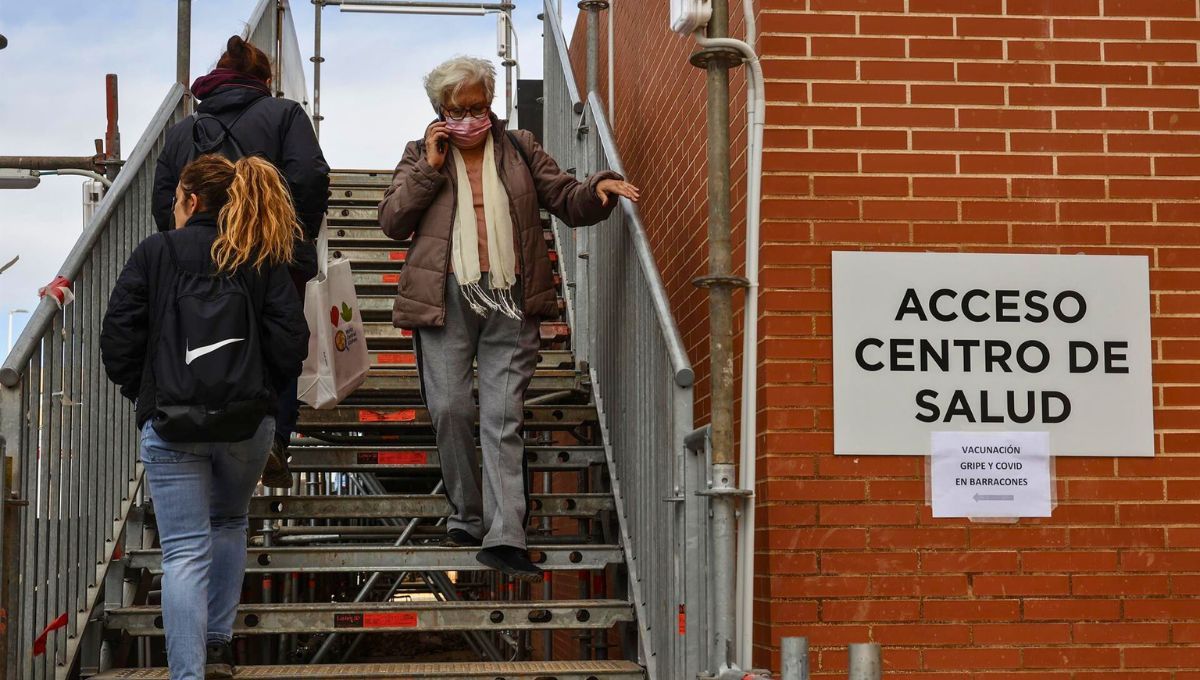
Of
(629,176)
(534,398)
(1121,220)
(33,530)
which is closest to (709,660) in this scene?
(1121,220)

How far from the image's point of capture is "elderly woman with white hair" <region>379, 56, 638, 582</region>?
4840 mm

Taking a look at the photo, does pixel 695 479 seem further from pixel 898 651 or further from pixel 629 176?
pixel 629 176

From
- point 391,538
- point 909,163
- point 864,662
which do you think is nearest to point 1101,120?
point 909,163

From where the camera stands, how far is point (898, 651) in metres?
3.91

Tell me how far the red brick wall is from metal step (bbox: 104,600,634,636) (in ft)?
2.62

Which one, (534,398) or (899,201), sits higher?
(899,201)

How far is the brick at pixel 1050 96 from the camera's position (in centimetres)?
416

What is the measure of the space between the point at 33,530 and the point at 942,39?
118 inches

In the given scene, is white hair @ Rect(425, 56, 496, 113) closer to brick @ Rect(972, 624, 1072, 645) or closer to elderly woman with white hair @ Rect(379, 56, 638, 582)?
elderly woman with white hair @ Rect(379, 56, 638, 582)

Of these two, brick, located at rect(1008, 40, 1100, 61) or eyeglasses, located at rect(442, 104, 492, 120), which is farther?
eyeglasses, located at rect(442, 104, 492, 120)

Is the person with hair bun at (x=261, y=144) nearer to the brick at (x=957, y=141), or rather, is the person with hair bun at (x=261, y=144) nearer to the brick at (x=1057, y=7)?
the brick at (x=957, y=141)

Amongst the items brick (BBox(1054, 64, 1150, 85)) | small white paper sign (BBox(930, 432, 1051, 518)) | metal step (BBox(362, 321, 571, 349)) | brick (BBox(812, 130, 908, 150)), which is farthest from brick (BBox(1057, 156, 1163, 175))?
metal step (BBox(362, 321, 571, 349))

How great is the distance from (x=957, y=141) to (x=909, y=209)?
0.81ft

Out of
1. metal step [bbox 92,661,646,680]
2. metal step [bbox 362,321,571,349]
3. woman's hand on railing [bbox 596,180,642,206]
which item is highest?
woman's hand on railing [bbox 596,180,642,206]
